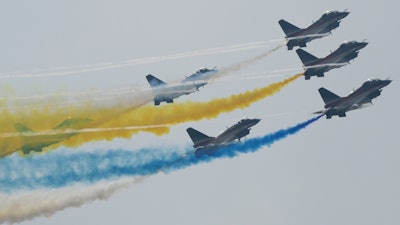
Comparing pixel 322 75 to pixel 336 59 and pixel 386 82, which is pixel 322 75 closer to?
pixel 336 59

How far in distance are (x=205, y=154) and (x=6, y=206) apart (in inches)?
857

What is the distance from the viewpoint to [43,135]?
88.0 metres

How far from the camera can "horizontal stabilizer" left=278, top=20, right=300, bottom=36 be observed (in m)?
101

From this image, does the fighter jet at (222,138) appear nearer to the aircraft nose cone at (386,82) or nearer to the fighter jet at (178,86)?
the fighter jet at (178,86)

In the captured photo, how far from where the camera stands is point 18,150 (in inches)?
3364

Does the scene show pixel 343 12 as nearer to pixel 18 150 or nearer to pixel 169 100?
pixel 169 100

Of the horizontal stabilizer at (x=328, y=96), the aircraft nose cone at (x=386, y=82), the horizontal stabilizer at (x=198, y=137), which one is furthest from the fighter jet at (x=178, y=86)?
the aircraft nose cone at (x=386, y=82)

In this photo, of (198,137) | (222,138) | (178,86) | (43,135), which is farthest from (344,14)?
(43,135)

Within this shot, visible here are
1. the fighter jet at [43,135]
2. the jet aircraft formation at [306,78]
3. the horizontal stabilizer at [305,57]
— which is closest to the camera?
the fighter jet at [43,135]

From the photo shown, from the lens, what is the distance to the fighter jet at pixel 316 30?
100 metres

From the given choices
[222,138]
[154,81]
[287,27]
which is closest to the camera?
[222,138]

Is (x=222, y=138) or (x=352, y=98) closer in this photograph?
(x=222, y=138)

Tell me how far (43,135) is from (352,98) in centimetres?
3447

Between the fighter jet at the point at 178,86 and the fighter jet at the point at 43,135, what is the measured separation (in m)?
10.4
